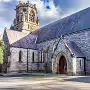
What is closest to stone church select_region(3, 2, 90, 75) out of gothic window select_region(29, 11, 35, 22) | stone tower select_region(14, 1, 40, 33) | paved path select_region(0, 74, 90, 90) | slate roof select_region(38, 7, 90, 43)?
slate roof select_region(38, 7, 90, 43)

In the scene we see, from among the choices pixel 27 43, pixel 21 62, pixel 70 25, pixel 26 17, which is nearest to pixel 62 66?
pixel 70 25

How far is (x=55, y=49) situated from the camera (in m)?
30.2

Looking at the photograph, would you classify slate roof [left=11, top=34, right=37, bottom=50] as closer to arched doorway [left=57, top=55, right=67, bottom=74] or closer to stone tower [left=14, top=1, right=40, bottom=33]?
arched doorway [left=57, top=55, right=67, bottom=74]

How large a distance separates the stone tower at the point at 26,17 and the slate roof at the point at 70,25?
11.9 m

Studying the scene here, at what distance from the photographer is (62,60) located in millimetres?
29797

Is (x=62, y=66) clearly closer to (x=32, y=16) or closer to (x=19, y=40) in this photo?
(x=19, y=40)

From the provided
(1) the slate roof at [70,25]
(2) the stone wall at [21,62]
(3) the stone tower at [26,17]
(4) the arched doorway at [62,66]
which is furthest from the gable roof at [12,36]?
(3) the stone tower at [26,17]

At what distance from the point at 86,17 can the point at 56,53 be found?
799 cm

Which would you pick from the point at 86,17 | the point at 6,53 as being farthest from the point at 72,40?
the point at 6,53

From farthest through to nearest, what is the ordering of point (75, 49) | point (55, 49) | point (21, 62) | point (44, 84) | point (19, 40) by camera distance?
point (19, 40) < point (21, 62) < point (55, 49) < point (75, 49) < point (44, 84)

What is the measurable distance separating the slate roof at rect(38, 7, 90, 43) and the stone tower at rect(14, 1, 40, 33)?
39.2ft

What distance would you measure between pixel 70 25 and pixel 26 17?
2074cm

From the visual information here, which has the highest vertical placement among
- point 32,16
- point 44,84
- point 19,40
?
point 32,16

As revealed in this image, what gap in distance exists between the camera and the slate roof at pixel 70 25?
97.9ft
